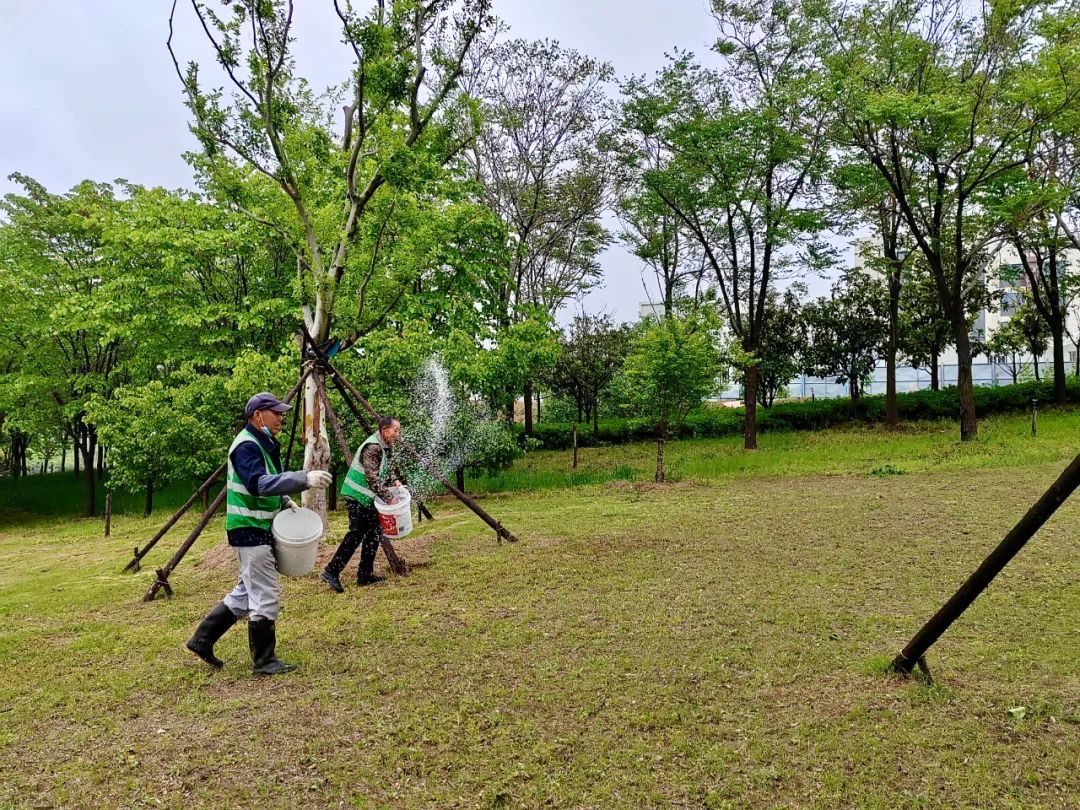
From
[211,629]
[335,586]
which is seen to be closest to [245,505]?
[211,629]

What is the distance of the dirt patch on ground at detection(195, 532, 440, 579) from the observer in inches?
307

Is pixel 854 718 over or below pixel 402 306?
below

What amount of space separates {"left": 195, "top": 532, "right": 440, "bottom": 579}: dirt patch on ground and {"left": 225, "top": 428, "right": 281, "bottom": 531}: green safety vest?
3156mm

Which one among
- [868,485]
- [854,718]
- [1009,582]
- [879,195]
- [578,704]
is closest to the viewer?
[854,718]

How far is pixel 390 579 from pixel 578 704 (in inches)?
146

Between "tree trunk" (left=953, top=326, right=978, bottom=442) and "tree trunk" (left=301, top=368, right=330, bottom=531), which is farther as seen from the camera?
"tree trunk" (left=953, top=326, right=978, bottom=442)

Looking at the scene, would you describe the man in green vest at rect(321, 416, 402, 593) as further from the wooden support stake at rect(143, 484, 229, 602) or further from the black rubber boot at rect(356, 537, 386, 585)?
the wooden support stake at rect(143, 484, 229, 602)

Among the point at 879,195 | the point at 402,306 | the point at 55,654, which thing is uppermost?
the point at 879,195

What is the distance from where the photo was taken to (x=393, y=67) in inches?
345

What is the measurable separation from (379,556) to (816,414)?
2138 centimetres

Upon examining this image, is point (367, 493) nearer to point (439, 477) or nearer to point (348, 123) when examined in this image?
point (439, 477)

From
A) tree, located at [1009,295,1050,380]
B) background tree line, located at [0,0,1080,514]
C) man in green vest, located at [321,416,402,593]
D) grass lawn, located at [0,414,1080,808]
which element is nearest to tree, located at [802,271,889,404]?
background tree line, located at [0,0,1080,514]

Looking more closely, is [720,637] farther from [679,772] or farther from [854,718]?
[679,772]

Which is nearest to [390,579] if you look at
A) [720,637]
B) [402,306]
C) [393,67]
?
[720,637]
